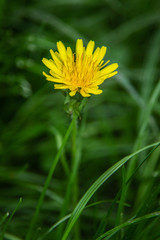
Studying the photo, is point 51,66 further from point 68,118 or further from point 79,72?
point 68,118

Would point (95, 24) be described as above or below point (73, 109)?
above

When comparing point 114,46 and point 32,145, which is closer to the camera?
point 32,145

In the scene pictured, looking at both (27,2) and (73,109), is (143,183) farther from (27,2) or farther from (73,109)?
(27,2)

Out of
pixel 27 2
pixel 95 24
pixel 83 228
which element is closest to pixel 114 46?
pixel 95 24

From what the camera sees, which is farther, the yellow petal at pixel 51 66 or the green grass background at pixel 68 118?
the green grass background at pixel 68 118

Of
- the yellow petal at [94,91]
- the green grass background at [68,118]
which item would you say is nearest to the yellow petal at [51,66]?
the yellow petal at [94,91]

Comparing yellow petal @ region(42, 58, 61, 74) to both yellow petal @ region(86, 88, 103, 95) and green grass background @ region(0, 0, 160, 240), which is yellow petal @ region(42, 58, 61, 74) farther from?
green grass background @ region(0, 0, 160, 240)

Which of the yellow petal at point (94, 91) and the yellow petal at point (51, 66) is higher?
the yellow petal at point (51, 66)

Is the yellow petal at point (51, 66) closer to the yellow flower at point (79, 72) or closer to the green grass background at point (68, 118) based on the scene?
the yellow flower at point (79, 72)
